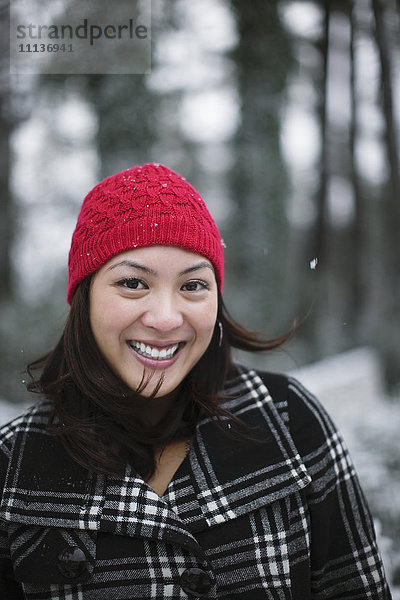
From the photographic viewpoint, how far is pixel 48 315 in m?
4.88

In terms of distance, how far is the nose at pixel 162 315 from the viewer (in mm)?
1419

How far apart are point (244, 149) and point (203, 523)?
4.85 m

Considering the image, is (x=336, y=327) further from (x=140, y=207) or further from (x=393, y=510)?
(x=140, y=207)

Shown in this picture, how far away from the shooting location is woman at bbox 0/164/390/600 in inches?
57.0

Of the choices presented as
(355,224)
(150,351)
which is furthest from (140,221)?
(355,224)

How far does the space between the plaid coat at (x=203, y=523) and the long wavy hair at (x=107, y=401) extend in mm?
64

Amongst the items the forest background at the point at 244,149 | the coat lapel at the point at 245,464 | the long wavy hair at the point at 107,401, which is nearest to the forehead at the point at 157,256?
the long wavy hair at the point at 107,401

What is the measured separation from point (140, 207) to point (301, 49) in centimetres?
461

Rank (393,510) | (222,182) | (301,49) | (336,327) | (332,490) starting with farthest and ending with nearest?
(336,327) < (222,182) < (301,49) < (393,510) < (332,490)

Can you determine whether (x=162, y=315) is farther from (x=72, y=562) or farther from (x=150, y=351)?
(x=72, y=562)

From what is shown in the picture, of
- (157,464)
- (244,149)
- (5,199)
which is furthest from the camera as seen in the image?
(244,149)

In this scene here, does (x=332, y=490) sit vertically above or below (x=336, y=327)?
below

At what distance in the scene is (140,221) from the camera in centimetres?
145

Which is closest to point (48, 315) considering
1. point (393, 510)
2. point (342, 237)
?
point (393, 510)
